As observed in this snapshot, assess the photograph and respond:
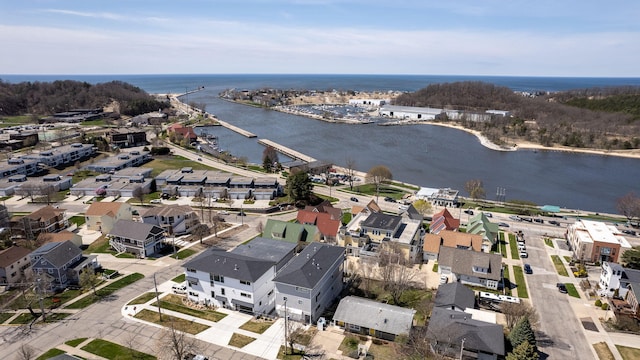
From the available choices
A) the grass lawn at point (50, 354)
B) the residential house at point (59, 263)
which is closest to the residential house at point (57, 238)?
the residential house at point (59, 263)

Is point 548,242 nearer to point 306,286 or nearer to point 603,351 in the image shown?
point 603,351

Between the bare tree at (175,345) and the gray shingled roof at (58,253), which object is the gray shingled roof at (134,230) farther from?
the bare tree at (175,345)

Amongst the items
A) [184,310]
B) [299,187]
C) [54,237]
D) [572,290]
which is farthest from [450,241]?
[54,237]

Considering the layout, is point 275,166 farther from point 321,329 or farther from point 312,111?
point 312,111

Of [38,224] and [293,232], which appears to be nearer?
[293,232]

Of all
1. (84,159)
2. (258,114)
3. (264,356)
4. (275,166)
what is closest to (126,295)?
(264,356)
